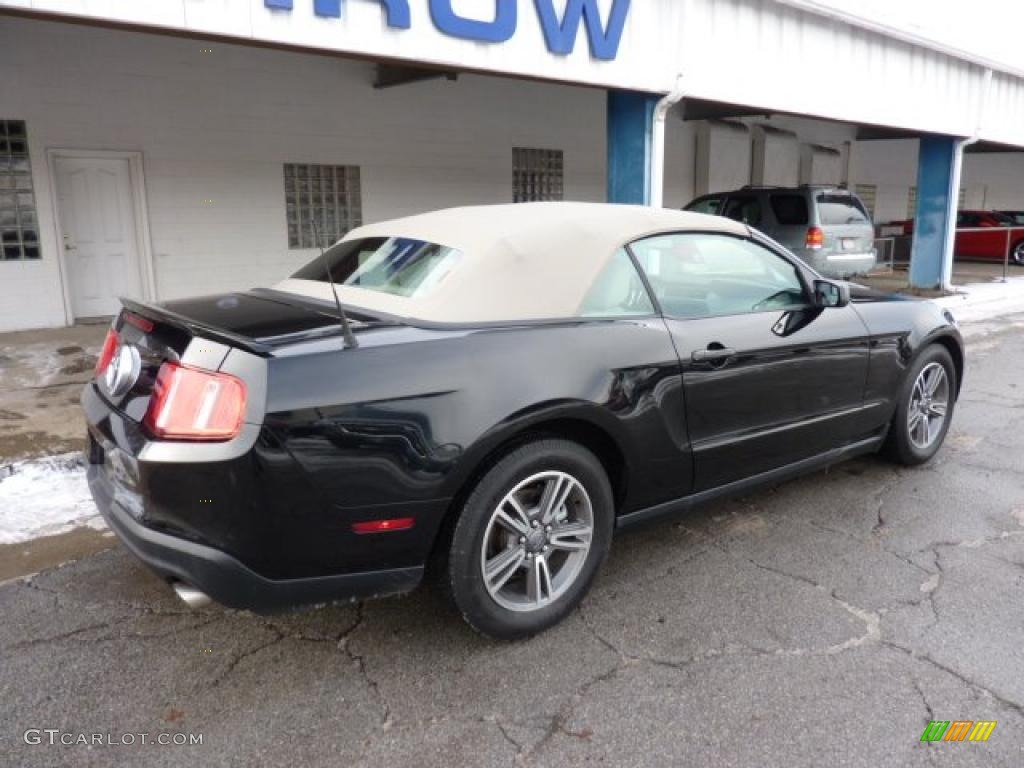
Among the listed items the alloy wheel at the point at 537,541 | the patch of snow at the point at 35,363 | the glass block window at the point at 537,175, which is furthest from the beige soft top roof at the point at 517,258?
the glass block window at the point at 537,175

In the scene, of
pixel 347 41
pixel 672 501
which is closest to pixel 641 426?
pixel 672 501

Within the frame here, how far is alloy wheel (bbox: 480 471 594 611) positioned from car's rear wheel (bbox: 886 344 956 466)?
251cm

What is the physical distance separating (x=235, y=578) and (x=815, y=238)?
1160cm

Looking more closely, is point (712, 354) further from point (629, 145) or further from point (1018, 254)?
point (1018, 254)

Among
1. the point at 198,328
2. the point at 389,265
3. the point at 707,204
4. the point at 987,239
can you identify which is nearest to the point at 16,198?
the point at 389,265

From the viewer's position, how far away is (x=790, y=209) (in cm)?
1274

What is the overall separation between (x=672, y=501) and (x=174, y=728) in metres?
2.07

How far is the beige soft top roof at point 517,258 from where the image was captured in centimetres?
306

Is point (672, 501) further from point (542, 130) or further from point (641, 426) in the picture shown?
point (542, 130)

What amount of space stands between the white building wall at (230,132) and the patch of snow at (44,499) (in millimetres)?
5556

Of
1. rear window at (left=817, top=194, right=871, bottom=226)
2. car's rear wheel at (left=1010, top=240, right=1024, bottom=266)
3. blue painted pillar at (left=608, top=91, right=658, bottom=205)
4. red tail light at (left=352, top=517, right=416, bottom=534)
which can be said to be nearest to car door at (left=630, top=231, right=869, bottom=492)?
red tail light at (left=352, top=517, right=416, bottom=534)

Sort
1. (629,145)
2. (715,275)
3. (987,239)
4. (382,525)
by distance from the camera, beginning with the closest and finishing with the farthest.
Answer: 1. (382,525)
2. (715,275)
3. (629,145)
4. (987,239)

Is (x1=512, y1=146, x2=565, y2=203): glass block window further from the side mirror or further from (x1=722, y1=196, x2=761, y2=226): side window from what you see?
the side mirror

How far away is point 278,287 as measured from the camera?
13.0ft
